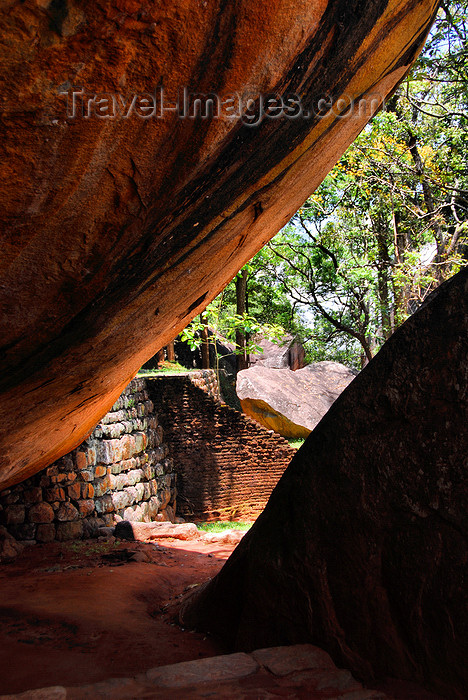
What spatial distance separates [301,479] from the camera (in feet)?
9.21

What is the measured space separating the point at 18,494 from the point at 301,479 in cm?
484

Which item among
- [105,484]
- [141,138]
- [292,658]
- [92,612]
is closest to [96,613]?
[92,612]

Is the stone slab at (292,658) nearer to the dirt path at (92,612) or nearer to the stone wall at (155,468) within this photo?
the dirt path at (92,612)

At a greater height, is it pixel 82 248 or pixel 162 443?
pixel 82 248

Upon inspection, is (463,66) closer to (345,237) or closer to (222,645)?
(345,237)

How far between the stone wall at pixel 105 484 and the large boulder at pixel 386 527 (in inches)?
173

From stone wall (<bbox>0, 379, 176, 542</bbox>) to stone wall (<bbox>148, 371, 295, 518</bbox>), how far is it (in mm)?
361

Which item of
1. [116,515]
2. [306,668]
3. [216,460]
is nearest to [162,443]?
[216,460]

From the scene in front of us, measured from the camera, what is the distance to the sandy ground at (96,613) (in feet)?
8.87

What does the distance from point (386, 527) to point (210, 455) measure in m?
8.67

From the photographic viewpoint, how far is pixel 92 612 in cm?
387

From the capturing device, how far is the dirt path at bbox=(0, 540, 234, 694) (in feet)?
9.05

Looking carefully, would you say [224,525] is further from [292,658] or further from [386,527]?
[386,527]

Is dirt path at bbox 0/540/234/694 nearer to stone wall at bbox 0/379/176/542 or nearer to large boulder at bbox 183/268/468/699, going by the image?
stone wall at bbox 0/379/176/542
